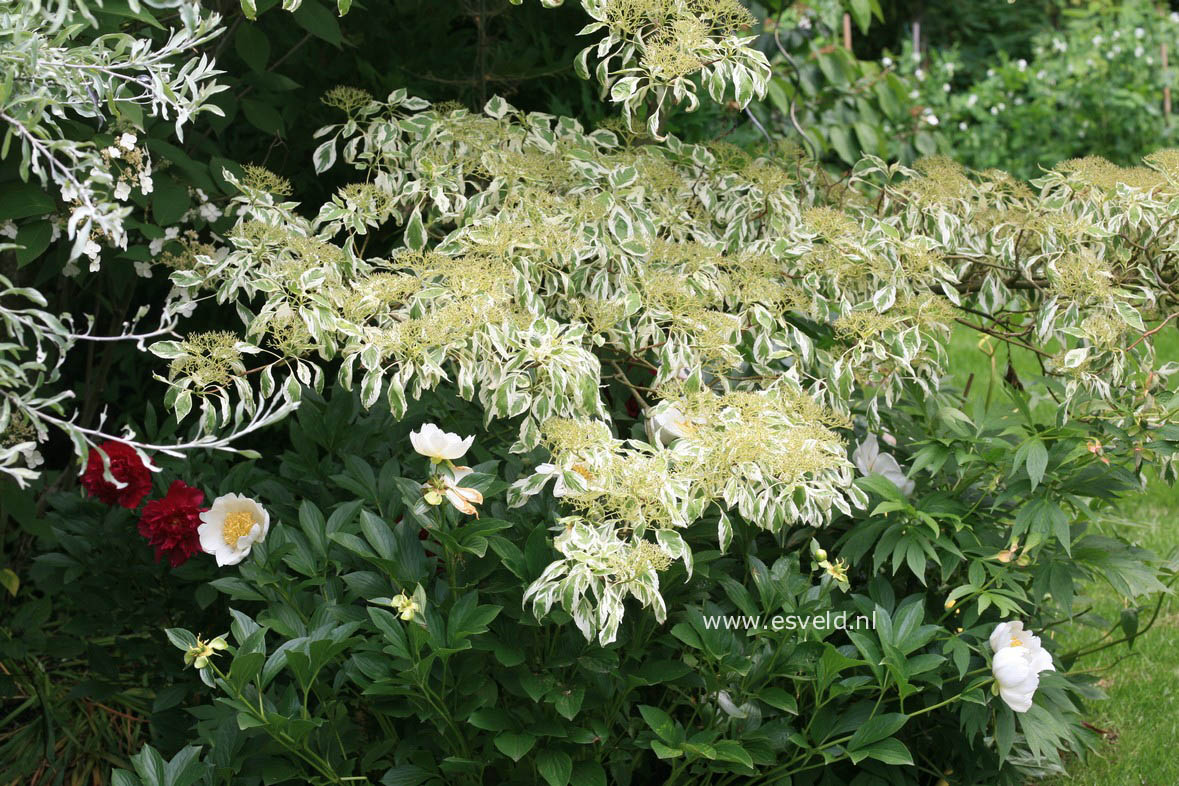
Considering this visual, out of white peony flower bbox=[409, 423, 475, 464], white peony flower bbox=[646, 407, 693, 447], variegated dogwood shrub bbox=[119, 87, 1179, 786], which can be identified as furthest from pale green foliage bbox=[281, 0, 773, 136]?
white peony flower bbox=[409, 423, 475, 464]

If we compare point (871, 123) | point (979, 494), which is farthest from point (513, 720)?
point (871, 123)

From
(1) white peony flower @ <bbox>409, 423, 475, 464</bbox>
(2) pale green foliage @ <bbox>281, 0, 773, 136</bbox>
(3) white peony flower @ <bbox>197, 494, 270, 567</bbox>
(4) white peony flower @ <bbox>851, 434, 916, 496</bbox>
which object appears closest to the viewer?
(1) white peony flower @ <bbox>409, 423, 475, 464</bbox>

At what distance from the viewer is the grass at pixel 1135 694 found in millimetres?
2453

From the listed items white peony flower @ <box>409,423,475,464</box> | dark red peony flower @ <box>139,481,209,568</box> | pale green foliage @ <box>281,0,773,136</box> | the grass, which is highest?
pale green foliage @ <box>281,0,773,136</box>

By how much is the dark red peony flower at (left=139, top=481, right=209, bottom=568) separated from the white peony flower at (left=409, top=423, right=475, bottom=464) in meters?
0.45

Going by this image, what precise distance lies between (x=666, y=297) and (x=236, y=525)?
867 millimetres

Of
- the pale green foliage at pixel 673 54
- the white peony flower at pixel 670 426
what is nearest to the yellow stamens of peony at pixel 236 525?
the white peony flower at pixel 670 426

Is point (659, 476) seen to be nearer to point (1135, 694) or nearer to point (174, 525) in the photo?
point (174, 525)

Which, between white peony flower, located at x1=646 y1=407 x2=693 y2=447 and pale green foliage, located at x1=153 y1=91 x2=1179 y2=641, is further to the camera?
white peony flower, located at x1=646 y1=407 x2=693 y2=447

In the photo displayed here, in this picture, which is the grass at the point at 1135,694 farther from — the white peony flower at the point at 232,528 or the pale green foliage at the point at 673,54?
the white peony flower at the point at 232,528

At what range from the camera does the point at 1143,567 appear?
2145 millimetres

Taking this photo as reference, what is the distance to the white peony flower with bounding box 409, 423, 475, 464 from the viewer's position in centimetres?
186

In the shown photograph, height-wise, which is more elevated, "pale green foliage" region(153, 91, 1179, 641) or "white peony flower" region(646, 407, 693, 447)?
"pale green foliage" region(153, 91, 1179, 641)

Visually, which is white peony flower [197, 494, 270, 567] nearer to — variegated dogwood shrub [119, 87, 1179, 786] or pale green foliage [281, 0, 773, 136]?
variegated dogwood shrub [119, 87, 1179, 786]
